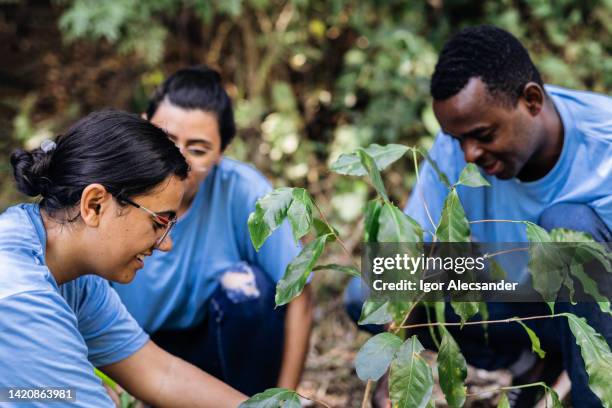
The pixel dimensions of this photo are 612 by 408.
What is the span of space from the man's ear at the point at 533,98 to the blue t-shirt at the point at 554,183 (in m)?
0.10

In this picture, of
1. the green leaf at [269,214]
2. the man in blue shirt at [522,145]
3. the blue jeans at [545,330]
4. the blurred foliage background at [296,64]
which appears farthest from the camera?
the blurred foliage background at [296,64]

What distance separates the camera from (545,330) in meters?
2.20

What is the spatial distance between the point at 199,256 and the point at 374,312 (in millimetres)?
995

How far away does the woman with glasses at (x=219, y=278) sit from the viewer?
2.24 m

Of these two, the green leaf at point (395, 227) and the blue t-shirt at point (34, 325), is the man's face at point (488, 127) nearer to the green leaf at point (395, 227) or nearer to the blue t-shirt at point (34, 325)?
the green leaf at point (395, 227)

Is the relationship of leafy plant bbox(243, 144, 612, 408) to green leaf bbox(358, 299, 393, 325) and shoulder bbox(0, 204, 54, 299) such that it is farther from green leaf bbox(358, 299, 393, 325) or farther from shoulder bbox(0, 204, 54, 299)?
shoulder bbox(0, 204, 54, 299)

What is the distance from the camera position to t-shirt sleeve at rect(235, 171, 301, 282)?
7.24 ft

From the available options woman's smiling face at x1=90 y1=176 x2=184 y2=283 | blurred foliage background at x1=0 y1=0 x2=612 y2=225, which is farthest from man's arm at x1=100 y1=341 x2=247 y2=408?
blurred foliage background at x1=0 y1=0 x2=612 y2=225

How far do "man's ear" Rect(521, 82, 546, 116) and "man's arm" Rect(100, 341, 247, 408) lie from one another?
43.2 inches

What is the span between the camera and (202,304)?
2.32m

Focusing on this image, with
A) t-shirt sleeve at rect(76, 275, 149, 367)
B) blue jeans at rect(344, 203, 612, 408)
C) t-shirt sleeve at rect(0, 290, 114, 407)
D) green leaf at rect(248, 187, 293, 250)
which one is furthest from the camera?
blue jeans at rect(344, 203, 612, 408)

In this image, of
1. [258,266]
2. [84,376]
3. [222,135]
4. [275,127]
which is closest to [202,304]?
[258,266]

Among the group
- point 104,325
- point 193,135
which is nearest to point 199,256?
point 193,135

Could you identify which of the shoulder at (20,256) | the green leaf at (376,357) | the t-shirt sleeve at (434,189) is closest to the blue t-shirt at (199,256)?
the t-shirt sleeve at (434,189)
